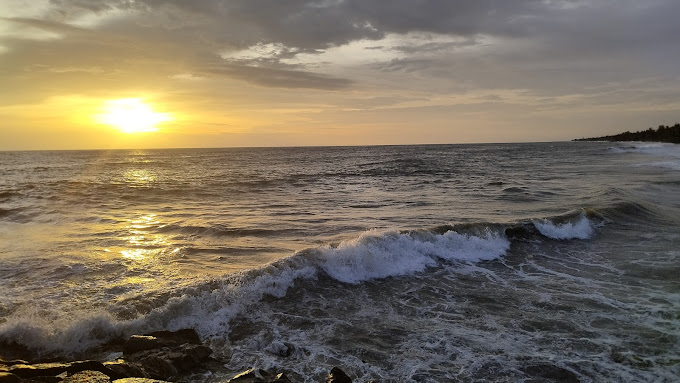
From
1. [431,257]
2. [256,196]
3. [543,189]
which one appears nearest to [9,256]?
[431,257]

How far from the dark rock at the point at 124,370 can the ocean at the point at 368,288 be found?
2.57 ft

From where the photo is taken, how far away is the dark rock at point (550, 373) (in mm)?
5398

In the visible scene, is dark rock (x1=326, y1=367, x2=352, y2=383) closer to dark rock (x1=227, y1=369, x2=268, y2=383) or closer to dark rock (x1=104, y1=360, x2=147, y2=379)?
dark rock (x1=227, y1=369, x2=268, y2=383)

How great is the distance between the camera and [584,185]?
26.4 meters

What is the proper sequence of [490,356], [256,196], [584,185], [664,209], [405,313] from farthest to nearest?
[584,185]
[256,196]
[664,209]
[405,313]
[490,356]

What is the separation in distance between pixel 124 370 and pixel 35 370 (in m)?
0.94

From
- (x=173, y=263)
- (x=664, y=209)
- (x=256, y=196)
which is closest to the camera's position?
(x=173, y=263)

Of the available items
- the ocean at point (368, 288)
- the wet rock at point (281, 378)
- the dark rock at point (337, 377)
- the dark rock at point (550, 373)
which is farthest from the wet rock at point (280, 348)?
the dark rock at point (550, 373)

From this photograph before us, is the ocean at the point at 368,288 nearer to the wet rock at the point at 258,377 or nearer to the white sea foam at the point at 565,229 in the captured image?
the white sea foam at the point at 565,229

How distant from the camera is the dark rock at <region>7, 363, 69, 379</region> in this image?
15.4 ft

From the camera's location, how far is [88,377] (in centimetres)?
462

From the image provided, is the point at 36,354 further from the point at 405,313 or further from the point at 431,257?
the point at 431,257

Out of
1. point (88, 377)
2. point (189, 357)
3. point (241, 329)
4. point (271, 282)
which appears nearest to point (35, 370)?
point (88, 377)

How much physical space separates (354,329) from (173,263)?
18.6 ft
